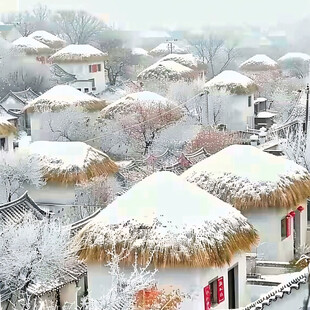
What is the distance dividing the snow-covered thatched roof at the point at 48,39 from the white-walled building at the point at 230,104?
468 cm

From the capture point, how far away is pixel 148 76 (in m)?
13.2

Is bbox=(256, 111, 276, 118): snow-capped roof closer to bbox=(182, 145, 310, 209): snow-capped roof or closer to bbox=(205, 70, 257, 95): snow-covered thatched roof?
bbox=(205, 70, 257, 95): snow-covered thatched roof

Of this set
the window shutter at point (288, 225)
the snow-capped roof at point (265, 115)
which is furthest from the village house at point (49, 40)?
the window shutter at point (288, 225)

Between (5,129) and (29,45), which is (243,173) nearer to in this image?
(5,129)

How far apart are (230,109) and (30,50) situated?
433 cm

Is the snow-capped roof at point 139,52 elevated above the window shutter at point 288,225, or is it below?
below

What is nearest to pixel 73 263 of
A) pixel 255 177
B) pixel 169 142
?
pixel 255 177

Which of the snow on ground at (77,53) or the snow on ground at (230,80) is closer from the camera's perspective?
the snow on ground at (230,80)

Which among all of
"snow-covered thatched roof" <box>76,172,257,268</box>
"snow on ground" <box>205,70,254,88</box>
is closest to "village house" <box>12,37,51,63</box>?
"snow on ground" <box>205,70,254,88</box>

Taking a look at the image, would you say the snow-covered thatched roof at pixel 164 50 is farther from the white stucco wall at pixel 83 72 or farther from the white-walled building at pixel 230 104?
the white-walled building at pixel 230 104

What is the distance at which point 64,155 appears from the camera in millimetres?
7613

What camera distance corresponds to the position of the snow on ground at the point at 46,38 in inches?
591

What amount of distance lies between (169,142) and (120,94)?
3.53 m

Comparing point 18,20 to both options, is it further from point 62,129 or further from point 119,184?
point 119,184
